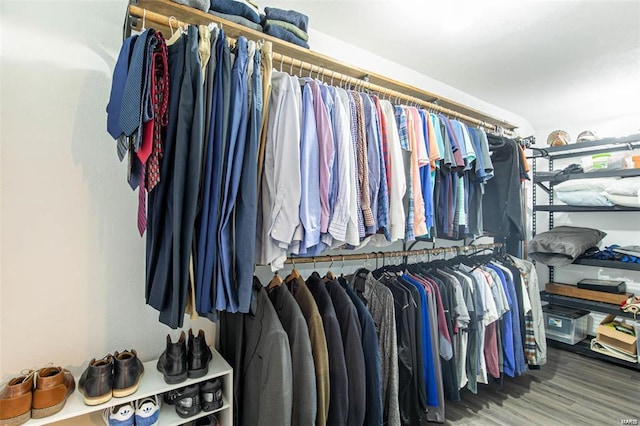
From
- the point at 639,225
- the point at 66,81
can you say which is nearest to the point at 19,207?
the point at 66,81

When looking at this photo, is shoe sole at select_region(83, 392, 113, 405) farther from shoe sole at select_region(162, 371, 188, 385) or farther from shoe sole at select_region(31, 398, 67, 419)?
shoe sole at select_region(162, 371, 188, 385)

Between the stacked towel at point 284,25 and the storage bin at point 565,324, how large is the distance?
3.27 meters

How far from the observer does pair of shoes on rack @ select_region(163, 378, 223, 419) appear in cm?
112

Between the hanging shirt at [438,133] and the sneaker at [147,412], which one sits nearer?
the sneaker at [147,412]

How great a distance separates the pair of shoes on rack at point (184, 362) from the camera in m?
1.12

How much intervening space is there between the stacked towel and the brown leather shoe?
1.51 m

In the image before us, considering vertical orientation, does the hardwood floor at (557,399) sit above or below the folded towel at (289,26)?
below

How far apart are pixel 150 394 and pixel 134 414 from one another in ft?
0.32

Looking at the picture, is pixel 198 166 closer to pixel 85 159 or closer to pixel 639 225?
pixel 85 159

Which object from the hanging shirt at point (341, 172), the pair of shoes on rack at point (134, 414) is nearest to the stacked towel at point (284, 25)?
the hanging shirt at point (341, 172)

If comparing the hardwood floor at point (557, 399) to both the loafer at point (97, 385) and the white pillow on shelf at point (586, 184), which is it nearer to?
the white pillow on shelf at point (586, 184)

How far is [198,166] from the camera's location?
87 centimetres

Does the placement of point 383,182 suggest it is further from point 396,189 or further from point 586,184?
point 586,184

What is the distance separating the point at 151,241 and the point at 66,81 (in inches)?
31.0
